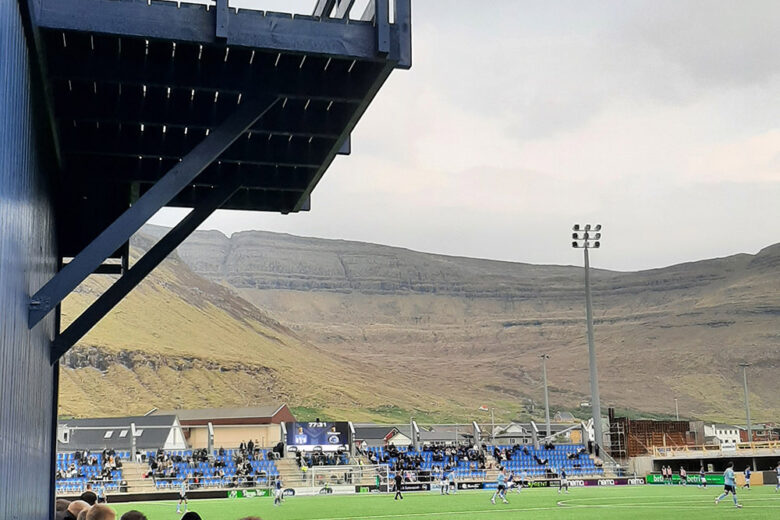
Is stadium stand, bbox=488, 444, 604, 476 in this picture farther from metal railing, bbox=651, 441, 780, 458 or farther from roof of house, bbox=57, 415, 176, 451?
roof of house, bbox=57, 415, 176, 451

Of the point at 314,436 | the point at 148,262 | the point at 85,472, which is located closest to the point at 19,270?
the point at 148,262

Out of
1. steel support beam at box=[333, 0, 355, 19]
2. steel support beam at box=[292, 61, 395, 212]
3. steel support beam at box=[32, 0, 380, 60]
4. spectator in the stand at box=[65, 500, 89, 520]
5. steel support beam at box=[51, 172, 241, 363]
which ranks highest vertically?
steel support beam at box=[333, 0, 355, 19]

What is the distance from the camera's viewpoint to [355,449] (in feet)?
238

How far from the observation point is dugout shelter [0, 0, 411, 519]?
30.8ft

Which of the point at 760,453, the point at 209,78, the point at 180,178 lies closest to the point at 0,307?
the point at 180,178

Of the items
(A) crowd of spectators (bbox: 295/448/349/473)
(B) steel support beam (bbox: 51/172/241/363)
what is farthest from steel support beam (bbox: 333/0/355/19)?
(A) crowd of spectators (bbox: 295/448/349/473)

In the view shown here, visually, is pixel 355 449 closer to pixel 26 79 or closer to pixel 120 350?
pixel 26 79

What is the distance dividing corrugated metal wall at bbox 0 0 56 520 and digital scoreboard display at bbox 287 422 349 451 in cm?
5920

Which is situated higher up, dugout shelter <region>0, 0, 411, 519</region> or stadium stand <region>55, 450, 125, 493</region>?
dugout shelter <region>0, 0, 411, 519</region>

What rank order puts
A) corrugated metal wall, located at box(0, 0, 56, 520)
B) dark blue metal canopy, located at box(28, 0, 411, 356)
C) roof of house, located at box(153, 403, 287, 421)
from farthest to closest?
1. roof of house, located at box(153, 403, 287, 421)
2. dark blue metal canopy, located at box(28, 0, 411, 356)
3. corrugated metal wall, located at box(0, 0, 56, 520)

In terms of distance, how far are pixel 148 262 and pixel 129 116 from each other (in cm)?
283

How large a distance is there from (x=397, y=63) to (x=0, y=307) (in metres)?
5.18

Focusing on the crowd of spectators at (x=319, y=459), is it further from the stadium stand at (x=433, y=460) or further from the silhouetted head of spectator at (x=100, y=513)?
the silhouetted head of spectator at (x=100, y=513)

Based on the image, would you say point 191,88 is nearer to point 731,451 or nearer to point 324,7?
point 324,7
